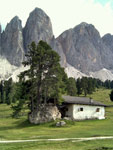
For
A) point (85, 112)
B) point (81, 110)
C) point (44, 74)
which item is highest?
point (44, 74)

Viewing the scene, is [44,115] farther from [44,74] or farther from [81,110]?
[81,110]

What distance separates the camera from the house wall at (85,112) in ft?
132

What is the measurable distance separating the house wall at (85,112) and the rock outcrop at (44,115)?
3.49m

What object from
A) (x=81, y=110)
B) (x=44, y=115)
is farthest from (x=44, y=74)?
(x=81, y=110)

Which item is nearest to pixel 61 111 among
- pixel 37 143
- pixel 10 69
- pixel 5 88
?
pixel 37 143

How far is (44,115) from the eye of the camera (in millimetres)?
36375

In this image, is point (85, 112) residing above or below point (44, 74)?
below

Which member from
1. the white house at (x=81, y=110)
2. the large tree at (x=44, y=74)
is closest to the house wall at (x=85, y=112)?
the white house at (x=81, y=110)

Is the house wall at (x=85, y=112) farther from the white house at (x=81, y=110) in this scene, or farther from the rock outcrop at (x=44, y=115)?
the rock outcrop at (x=44, y=115)

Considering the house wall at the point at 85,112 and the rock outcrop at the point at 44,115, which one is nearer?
the rock outcrop at the point at 44,115

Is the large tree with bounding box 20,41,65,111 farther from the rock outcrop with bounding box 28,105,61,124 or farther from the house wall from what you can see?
the house wall

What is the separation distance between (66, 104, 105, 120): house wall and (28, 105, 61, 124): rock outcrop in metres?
3.49

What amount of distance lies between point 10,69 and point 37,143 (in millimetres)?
176329

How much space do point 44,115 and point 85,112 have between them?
9.13 m
